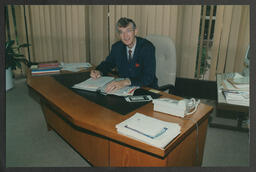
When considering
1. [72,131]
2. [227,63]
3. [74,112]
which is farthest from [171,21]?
[74,112]

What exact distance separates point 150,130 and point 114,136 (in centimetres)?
19

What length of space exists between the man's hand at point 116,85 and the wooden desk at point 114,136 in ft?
0.64

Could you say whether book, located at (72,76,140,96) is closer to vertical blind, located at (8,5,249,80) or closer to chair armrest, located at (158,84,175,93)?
chair armrest, located at (158,84,175,93)

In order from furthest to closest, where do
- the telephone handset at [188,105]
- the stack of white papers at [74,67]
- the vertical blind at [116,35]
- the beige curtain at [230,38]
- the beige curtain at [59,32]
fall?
1. the beige curtain at [59,32]
2. the vertical blind at [116,35]
3. the beige curtain at [230,38]
4. the stack of white papers at [74,67]
5. the telephone handset at [188,105]

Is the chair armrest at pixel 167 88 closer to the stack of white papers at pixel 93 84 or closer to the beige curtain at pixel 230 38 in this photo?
the stack of white papers at pixel 93 84

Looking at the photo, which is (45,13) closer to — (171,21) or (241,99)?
(171,21)

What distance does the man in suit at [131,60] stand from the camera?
1.91m

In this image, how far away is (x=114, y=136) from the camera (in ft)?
4.02

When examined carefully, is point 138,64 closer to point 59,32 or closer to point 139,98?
point 139,98

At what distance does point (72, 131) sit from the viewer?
78.6 inches

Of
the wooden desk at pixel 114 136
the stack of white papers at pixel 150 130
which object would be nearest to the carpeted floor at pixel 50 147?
the wooden desk at pixel 114 136

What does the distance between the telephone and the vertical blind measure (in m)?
2.04

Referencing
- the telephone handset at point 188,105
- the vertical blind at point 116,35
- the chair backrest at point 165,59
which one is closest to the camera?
the telephone handset at point 188,105

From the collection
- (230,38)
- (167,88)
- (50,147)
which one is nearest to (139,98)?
(167,88)
